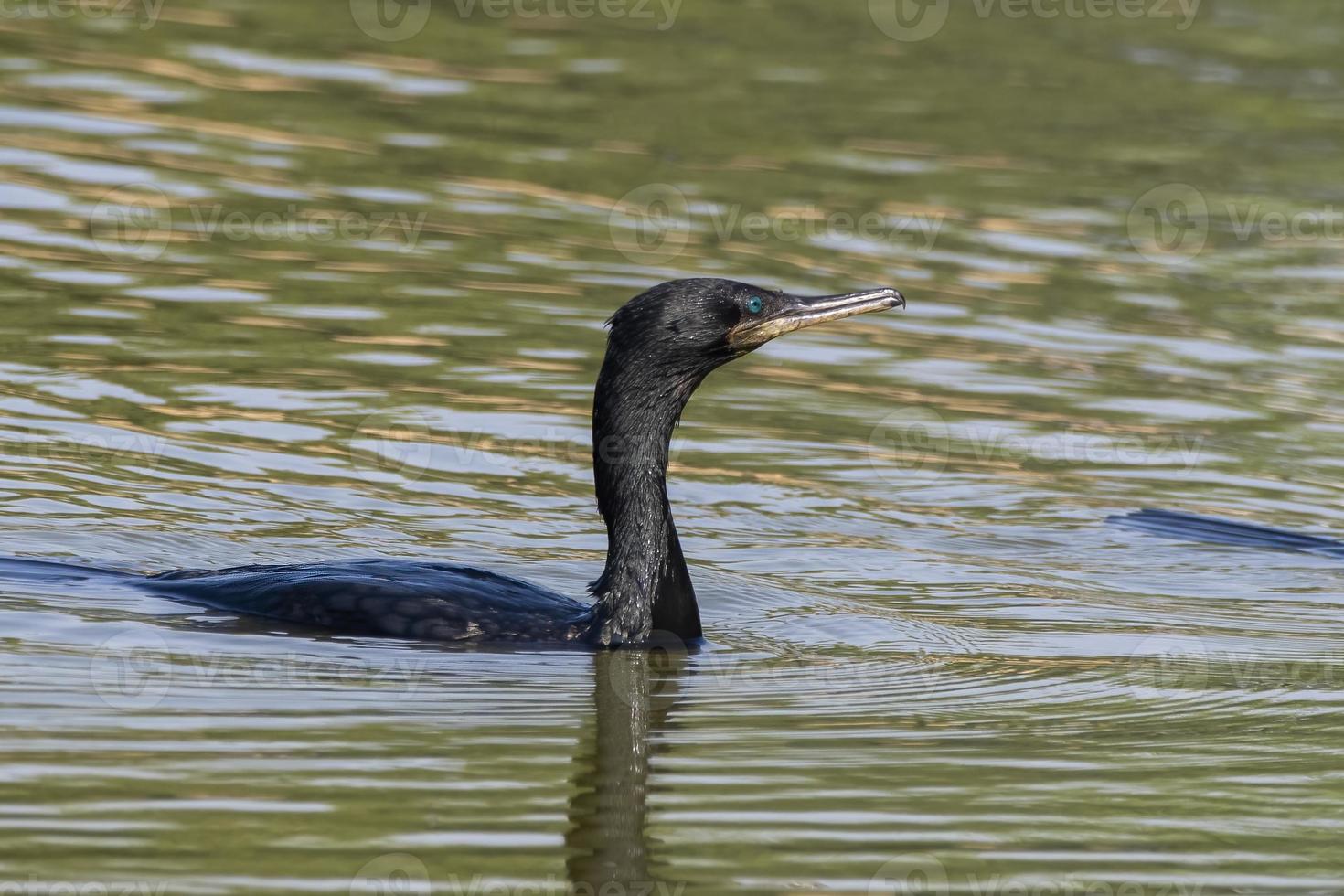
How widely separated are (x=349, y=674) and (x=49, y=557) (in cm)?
196

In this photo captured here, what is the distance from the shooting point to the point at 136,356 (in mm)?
11445

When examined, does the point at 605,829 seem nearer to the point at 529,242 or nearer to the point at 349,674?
the point at 349,674

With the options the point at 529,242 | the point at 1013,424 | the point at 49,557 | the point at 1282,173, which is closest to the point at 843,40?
the point at 1282,173

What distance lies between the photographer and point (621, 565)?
7.89 m
